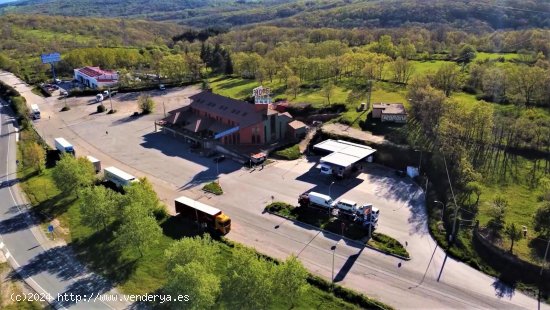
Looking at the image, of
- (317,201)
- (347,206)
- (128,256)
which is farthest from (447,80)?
(128,256)

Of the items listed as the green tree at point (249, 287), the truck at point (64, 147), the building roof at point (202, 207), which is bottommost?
the truck at point (64, 147)

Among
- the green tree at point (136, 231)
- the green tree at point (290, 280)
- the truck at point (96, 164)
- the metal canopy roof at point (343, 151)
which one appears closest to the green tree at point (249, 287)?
the green tree at point (290, 280)

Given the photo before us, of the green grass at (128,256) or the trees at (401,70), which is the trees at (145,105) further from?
the trees at (401,70)

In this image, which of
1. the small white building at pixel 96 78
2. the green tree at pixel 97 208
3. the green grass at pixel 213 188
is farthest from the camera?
the small white building at pixel 96 78

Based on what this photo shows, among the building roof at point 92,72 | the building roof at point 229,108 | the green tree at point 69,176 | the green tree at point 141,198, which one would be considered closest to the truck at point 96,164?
the green tree at point 69,176

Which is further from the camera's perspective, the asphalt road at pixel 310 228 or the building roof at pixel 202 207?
the building roof at pixel 202 207

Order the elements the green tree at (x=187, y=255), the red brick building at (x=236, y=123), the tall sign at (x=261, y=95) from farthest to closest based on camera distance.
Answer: the red brick building at (x=236, y=123) < the tall sign at (x=261, y=95) < the green tree at (x=187, y=255)

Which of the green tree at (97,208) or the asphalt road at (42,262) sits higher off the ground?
the green tree at (97,208)
